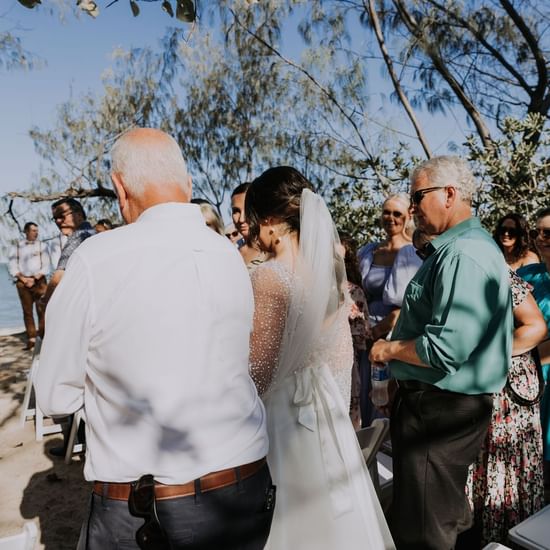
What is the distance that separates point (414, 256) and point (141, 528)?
301 centimetres

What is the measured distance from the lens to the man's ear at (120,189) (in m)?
1.31

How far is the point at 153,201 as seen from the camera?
51.5 inches

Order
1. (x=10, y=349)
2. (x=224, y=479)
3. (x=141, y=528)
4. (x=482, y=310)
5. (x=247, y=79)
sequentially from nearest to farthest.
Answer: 1. (x=141, y=528)
2. (x=224, y=479)
3. (x=482, y=310)
4. (x=10, y=349)
5. (x=247, y=79)

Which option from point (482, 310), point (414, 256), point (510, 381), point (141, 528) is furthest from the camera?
point (414, 256)

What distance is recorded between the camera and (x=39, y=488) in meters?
3.56

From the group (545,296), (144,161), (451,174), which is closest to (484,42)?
(545,296)

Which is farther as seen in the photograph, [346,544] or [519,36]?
[519,36]

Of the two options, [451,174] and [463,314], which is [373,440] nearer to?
[463,314]

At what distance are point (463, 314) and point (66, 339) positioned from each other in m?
1.35

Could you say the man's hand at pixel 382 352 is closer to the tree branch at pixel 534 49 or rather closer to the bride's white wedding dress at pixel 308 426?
the bride's white wedding dress at pixel 308 426

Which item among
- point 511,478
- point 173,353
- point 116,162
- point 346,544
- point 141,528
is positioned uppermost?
point 116,162

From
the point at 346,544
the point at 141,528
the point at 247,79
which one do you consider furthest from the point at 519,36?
the point at 141,528

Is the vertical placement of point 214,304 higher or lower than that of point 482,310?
higher

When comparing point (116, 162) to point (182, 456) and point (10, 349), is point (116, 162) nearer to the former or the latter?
point (182, 456)
